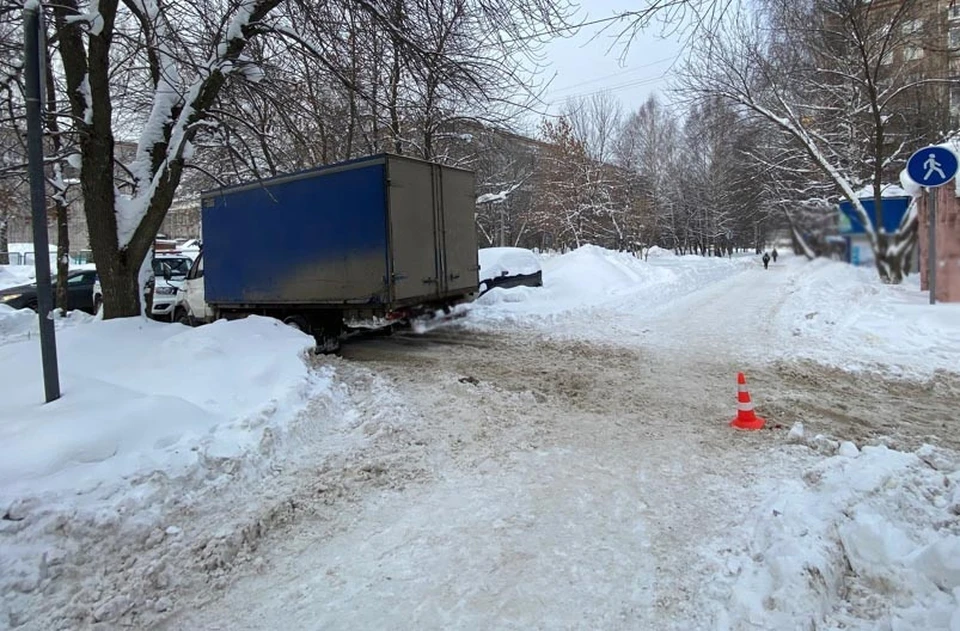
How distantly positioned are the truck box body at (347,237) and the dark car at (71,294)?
10.8m

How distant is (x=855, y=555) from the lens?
3.29 meters

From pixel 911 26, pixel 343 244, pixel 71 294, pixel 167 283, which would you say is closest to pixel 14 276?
pixel 71 294

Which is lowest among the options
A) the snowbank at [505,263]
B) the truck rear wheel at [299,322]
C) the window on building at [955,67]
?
the truck rear wheel at [299,322]

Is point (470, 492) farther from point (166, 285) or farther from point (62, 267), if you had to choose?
point (62, 267)

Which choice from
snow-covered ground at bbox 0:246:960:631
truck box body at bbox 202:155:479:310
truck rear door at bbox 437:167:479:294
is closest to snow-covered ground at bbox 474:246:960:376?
snow-covered ground at bbox 0:246:960:631

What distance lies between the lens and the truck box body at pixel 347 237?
9750 mm

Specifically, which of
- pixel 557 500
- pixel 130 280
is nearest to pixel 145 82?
pixel 130 280

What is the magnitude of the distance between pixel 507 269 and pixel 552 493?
11857 millimetres

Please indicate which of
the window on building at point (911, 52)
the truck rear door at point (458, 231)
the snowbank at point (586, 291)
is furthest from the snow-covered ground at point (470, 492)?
the snowbank at point (586, 291)

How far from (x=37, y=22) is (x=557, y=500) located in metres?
5.19

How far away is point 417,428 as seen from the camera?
6.12 meters

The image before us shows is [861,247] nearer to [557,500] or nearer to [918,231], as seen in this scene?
[918,231]

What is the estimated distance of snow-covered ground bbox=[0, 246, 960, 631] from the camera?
3.12 metres

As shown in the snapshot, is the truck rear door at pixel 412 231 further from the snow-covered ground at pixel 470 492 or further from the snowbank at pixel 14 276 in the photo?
the snowbank at pixel 14 276
